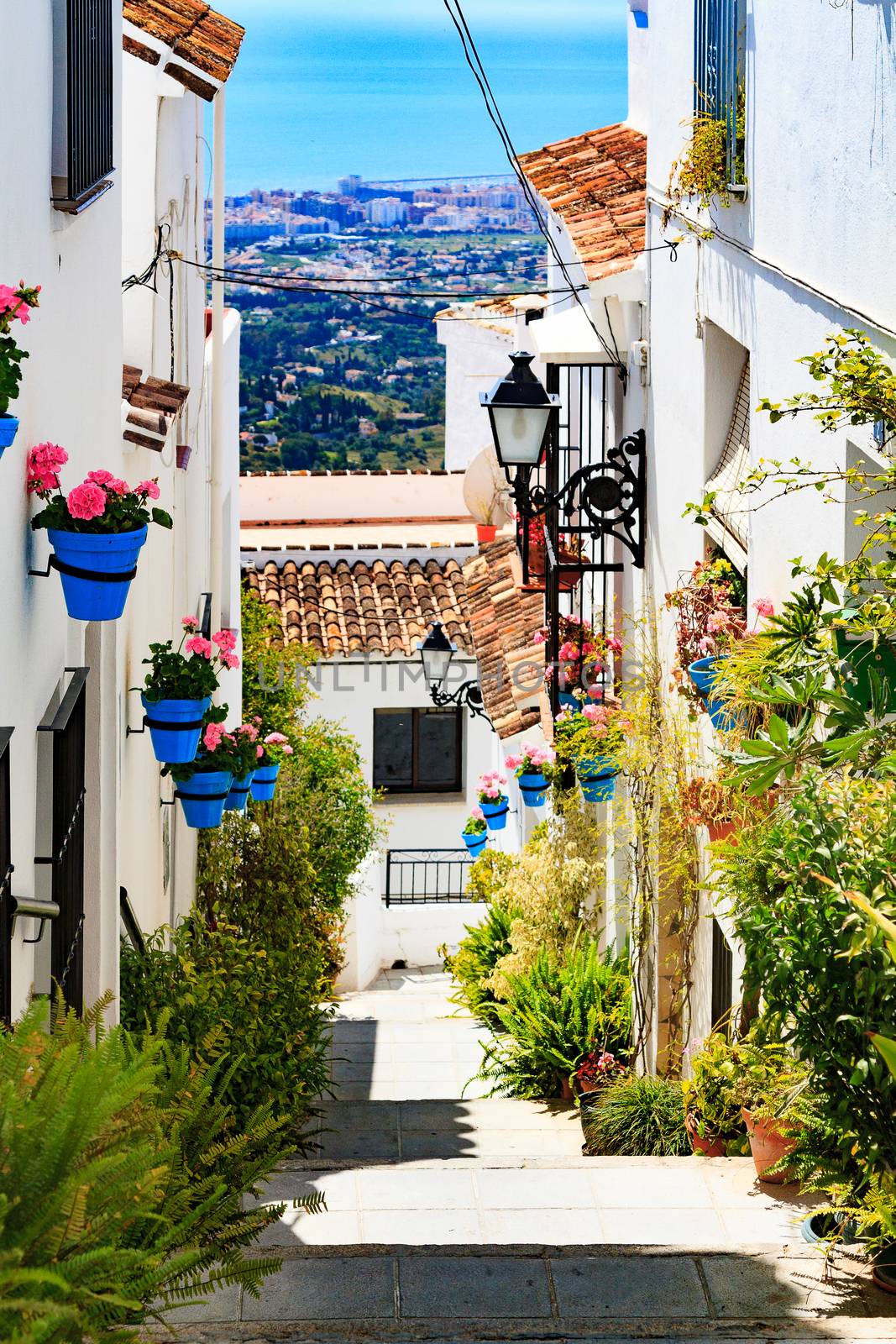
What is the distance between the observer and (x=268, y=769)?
38.5 ft

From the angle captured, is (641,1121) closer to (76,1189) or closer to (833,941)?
(833,941)

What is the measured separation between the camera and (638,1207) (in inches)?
A: 271

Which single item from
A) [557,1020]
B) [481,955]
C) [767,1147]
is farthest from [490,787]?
[767,1147]

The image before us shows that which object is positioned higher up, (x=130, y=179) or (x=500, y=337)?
(x=500, y=337)

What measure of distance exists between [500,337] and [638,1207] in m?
22.1

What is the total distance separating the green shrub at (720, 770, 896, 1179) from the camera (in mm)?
4004

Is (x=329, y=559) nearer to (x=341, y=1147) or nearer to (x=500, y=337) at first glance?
(x=500, y=337)

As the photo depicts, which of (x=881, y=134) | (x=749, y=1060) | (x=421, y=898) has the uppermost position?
(x=881, y=134)

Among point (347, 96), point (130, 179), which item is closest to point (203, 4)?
point (130, 179)

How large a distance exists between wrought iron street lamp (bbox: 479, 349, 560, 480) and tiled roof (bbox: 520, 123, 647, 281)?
975 mm

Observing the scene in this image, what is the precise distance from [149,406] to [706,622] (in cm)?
307

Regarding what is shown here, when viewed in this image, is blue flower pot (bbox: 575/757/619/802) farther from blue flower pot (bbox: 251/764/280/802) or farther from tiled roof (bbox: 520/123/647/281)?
tiled roof (bbox: 520/123/647/281)

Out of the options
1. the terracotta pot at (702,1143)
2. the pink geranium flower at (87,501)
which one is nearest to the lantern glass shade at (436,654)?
the terracotta pot at (702,1143)

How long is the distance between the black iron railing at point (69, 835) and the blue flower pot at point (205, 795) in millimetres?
2789
